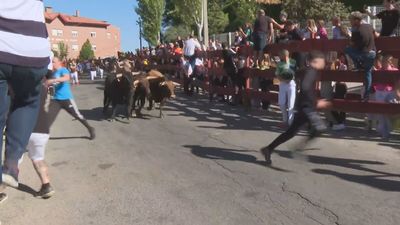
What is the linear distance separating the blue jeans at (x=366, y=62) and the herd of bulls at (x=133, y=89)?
5504mm

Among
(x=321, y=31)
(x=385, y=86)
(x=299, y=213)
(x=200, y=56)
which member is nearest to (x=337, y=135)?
(x=385, y=86)

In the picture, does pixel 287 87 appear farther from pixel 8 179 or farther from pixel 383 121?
pixel 8 179

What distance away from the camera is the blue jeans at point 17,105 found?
3.47m

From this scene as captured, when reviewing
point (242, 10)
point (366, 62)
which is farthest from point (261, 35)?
point (242, 10)

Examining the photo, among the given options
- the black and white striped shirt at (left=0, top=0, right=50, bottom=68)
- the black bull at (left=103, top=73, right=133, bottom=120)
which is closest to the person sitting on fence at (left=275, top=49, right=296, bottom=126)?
the black bull at (left=103, top=73, right=133, bottom=120)

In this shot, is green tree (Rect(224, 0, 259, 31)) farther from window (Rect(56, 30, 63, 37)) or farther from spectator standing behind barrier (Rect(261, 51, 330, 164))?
window (Rect(56, 30, 63, 37))

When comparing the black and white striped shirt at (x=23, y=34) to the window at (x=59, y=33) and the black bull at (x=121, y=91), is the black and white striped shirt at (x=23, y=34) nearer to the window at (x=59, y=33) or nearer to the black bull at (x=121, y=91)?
the black bull at (x=121, y=91)

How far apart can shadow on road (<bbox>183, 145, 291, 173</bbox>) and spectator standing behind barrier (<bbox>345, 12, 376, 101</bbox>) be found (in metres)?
3.10

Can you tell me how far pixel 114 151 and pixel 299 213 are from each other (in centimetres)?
457

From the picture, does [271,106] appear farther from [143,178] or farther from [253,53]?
[143,178]

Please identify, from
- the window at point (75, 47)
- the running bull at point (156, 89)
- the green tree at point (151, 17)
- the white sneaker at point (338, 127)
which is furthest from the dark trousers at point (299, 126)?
the window at point (75, 47)

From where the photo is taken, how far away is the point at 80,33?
12812cm

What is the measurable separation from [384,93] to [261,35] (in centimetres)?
413

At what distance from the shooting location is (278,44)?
12906 mm
